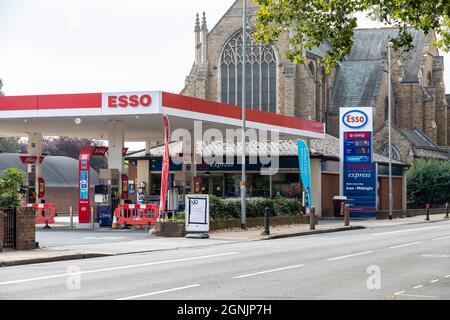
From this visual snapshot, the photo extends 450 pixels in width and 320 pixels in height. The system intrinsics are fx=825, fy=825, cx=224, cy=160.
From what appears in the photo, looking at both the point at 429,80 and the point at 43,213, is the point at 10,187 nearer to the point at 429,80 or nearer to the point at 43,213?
the point at 43,213

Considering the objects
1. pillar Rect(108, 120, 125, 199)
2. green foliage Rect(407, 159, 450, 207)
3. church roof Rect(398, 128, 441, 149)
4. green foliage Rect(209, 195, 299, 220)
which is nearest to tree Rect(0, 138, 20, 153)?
church roof Rect(398, 128, 441, 149)

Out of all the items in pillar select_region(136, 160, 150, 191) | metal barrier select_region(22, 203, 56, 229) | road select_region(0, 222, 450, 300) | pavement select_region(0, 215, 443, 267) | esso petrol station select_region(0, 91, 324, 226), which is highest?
esso petrol station select_region(0, 91, 324, 226)

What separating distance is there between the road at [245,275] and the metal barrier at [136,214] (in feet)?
34.6

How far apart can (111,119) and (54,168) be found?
31767 mm

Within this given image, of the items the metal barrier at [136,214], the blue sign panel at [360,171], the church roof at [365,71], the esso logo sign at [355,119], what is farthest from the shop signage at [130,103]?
the church roof at [365,71]

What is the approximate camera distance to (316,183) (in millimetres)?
51000

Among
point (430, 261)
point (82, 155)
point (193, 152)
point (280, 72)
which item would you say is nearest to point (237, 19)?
point (280, 72)

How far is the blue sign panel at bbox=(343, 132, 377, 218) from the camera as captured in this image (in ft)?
164

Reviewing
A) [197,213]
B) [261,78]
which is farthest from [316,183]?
[197,213]

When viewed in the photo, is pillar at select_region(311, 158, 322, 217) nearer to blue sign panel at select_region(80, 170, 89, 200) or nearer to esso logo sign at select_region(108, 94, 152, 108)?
blue sign panel at select_region(80, 170, 89, 200)

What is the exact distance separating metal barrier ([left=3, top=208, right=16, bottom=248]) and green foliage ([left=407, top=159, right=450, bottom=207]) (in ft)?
162

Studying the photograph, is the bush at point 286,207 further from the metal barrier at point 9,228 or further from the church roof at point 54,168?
the church roof at point 54,168
